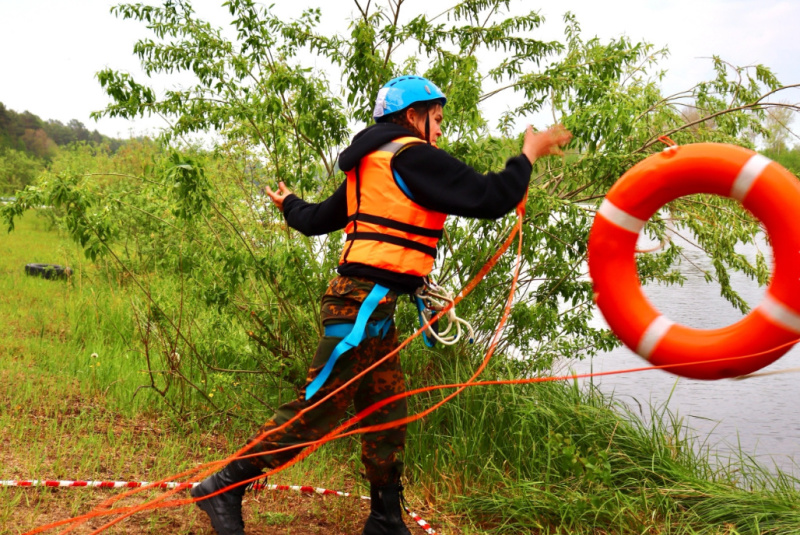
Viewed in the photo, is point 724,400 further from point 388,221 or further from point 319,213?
point 388,221

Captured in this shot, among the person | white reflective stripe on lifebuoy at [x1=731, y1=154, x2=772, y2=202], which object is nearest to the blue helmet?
the person

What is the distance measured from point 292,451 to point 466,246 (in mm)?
1809

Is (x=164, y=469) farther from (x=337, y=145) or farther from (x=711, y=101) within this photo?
(x=711, y=101)

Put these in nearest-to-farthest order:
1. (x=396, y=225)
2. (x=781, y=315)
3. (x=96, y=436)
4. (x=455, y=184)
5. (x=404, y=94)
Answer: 1. (x=781, y=315)
2. (x=455, y=184)
3. (x=396, y=225)
4. (x=404, y=94)
5. (x=96, y=436)

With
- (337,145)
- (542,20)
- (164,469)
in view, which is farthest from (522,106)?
(164,469)

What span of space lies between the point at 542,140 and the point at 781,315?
1062 mm

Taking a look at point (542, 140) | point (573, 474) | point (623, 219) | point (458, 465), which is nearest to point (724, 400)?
point (573, 474)

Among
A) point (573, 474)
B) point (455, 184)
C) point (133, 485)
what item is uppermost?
point (455, 184)

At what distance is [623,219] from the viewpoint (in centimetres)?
263

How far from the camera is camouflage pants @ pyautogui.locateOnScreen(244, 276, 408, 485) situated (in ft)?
9.20

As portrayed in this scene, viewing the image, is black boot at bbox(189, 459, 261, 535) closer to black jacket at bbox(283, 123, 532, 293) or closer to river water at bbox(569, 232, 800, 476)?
black jacket at bbox(283, 123, 532, 293)

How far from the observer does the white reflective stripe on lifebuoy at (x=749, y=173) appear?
245 cm

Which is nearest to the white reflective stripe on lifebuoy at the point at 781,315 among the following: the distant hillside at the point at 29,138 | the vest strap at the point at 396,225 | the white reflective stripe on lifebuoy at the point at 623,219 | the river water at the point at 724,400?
the white reflective stripe on lifebuoy at the point at 623,219

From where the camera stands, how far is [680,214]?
14.3 ft
